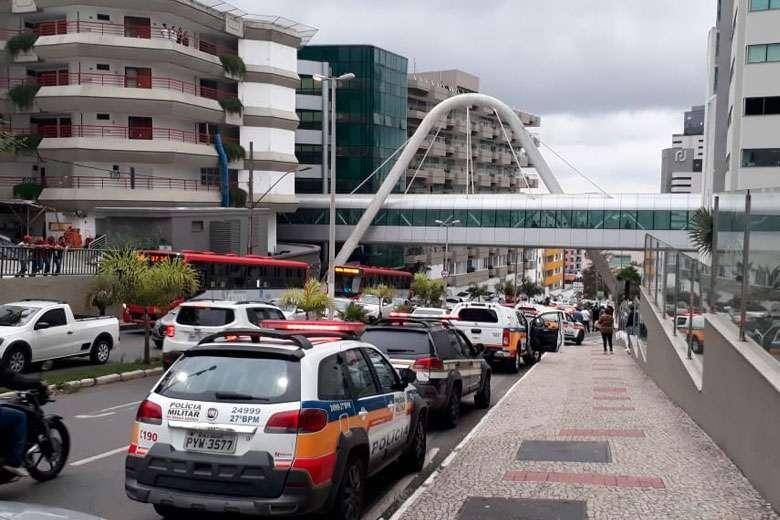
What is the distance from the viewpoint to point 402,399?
922 cm

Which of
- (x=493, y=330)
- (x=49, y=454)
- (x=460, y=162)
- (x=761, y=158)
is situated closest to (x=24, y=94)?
(x=493, y=330)

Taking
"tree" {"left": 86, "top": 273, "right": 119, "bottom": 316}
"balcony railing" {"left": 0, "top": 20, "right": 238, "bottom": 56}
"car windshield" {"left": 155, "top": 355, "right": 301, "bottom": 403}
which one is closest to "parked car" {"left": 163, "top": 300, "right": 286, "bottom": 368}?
"tree" {"left": 86, "top": 273, "right": 119, "bottom": 316}

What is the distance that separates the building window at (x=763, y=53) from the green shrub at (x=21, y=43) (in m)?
39.4

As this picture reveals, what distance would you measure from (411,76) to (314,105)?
57.0 feet

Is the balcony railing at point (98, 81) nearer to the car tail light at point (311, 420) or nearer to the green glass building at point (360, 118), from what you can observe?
the green glass building at point (360, 118)

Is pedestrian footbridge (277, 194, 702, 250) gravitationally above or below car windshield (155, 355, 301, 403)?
above

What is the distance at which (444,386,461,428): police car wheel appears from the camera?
1330cm

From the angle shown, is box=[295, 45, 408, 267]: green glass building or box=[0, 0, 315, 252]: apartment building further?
box=[295, 45, 408, 267]: green glass building

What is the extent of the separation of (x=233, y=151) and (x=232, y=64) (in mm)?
5583

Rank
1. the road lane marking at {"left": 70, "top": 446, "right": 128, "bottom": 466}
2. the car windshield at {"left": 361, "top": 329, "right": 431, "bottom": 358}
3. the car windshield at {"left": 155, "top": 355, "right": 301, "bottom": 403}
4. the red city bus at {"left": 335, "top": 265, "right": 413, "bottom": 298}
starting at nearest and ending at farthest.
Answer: the car windshield at {"left": 155, "top": 355, "right": 301, "bottom": 403} < the road lane marking at {"left": 70, "top": 446, "right": 128, "bottom": 466} < the car windshield at {"left": 361, "top": 329, "right": 431, "bottom": 358} < the red city bus at {"left": 335, "top": 265, "right": 413, "bottom": 298}

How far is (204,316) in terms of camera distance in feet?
61.5

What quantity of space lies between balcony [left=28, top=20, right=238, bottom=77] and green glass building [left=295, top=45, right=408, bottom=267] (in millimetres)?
35033

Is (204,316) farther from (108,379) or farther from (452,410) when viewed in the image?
(452,410)

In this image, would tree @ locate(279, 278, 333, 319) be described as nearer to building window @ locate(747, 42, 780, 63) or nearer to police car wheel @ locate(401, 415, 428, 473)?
police car wheel @ locate(401, 415, 428, 473)
